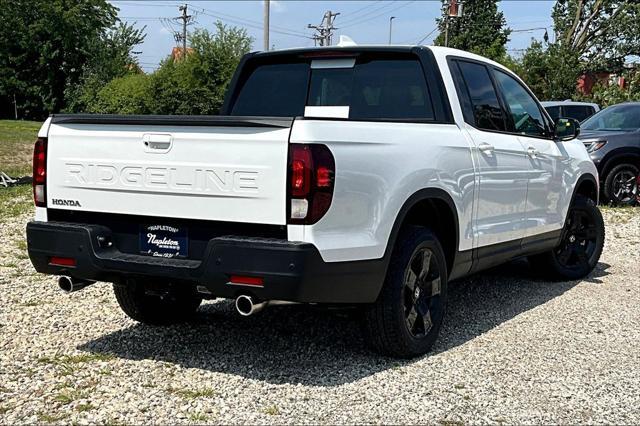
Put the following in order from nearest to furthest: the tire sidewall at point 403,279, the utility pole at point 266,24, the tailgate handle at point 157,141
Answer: the tailgate handle at point 157,141 → the tire sidewall at point 403,279 → the utility pole at point 266,24

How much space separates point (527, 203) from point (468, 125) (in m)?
1.11

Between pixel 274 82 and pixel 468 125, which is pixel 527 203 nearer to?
pixel 468 125

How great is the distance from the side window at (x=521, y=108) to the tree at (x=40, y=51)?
52478 mm

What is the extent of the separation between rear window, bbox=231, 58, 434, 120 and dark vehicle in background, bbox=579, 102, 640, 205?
24.7ft

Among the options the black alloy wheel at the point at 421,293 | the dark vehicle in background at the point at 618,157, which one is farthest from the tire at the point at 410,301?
the dark vehicle in background at the point at 618,157

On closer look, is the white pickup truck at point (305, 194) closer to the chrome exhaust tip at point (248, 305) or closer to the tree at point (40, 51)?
the chrome exhaust tip at point (248, 305)

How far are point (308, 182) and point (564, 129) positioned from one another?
3.68 m

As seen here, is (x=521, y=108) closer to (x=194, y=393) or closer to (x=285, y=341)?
(x=285, y=341)

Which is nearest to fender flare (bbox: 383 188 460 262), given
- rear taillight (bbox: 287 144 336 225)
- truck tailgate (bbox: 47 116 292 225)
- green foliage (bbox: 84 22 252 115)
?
rear taillight (bbox: 287 144 336 225)

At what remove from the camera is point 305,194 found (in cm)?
391

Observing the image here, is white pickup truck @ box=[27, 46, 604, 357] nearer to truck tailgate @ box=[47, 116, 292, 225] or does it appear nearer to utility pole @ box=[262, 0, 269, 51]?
truck tailgate @ box=[47, 116, 292, 225]

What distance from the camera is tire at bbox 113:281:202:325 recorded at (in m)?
5.30

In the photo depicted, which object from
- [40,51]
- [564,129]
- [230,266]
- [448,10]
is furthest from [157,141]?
[448,10]

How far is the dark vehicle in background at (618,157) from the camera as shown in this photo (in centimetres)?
1205
